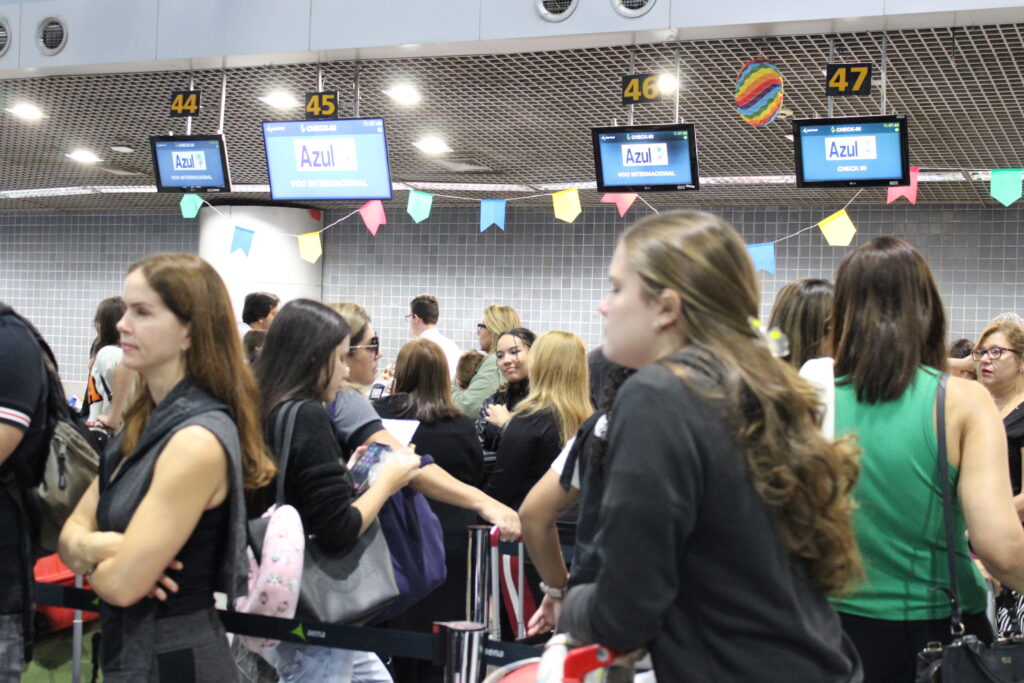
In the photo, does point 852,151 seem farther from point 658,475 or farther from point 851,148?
point 658,475

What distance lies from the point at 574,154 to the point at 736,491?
7467mm

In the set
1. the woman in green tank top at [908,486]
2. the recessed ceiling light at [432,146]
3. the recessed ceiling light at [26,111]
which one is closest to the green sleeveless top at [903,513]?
the woman in green tank top at [908,486]

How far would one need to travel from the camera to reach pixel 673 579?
1271 mm

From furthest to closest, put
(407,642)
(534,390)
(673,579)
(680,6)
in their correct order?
(680,6)
(534,390)
(407,642)
(673,579)

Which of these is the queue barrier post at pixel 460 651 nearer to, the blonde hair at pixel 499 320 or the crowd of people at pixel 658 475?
the crowd of people at pixel 658 475

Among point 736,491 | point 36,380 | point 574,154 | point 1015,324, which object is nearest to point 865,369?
point 736,491

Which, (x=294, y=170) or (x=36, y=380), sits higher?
(x=294, y=170)

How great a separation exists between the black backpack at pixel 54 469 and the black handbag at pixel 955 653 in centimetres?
192

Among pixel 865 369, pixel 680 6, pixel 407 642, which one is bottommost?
pixel 407 642

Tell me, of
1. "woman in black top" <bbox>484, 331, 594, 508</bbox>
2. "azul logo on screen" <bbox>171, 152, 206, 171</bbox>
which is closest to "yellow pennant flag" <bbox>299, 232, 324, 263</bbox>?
"azul logo on screen" <bbox>171, 152, 206, 171</bbox>

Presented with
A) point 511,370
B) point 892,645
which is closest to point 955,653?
point 892,645

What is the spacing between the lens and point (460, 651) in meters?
2.45

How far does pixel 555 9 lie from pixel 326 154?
6.90ft

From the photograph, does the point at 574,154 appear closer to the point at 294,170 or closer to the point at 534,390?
the point at 294,170
